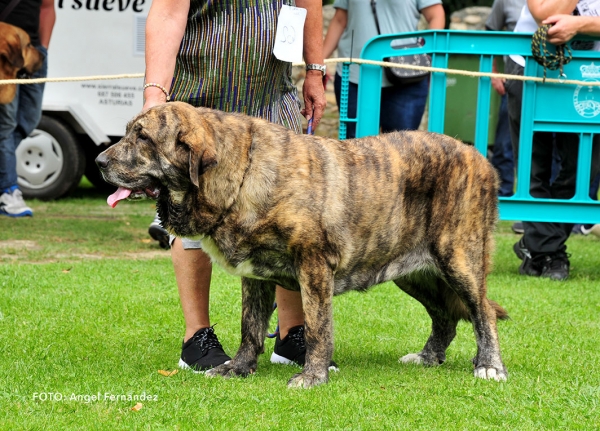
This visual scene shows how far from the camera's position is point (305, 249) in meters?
3.90

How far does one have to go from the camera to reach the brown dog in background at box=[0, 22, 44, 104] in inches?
347

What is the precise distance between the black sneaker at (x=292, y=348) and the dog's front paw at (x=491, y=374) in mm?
914

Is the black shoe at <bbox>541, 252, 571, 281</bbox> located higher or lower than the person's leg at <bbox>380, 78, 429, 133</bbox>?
lower

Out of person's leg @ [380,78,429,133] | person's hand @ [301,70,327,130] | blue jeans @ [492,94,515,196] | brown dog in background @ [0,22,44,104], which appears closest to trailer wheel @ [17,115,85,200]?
brown dog in background @ [0,22,44,104]

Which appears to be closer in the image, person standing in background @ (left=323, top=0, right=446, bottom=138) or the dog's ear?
the dog's ear

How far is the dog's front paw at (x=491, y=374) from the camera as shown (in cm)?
427

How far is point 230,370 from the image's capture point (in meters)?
4.27

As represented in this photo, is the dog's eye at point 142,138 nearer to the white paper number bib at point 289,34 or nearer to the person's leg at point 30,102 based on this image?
the white paper number bib at point 289,34

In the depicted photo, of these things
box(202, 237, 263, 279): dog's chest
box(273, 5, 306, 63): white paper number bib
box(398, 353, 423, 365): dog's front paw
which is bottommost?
Answer: box(398, 353, 423, 365): dog's front paw

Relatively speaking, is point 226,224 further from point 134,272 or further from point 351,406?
point 134,272

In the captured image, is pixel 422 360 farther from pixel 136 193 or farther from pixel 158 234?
pixel 158 234

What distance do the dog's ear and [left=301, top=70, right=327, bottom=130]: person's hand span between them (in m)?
1.20

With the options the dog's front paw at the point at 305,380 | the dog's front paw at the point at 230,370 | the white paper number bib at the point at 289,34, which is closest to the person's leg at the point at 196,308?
the dog's front paw at the point at 230,370

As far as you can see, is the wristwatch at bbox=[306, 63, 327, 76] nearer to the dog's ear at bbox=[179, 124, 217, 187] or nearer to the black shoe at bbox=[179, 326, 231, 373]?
the dog's ear at bbox=[179, 124, 217, 187]
